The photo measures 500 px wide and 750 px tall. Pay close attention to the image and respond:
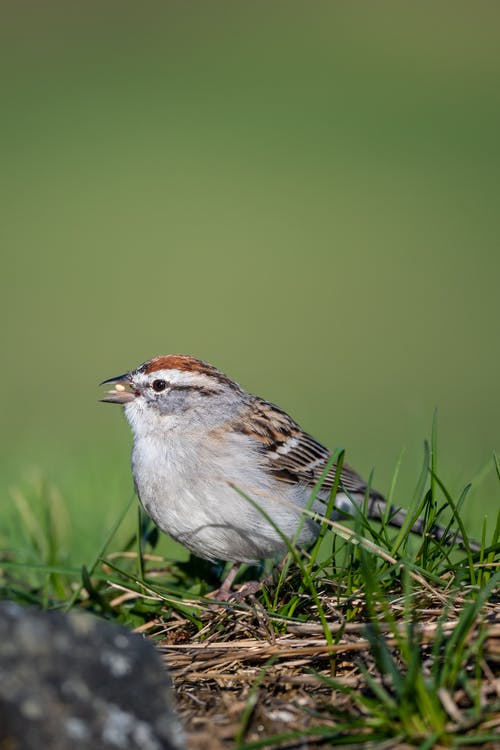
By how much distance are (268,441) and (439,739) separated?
2.70 m

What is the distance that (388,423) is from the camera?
1124 cm

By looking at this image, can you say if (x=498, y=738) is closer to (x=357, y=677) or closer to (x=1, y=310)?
(x=357, y=677)

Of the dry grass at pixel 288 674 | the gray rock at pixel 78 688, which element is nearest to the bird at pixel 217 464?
the dry grass at pixel 288 674

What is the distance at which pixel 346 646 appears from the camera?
3361 mm

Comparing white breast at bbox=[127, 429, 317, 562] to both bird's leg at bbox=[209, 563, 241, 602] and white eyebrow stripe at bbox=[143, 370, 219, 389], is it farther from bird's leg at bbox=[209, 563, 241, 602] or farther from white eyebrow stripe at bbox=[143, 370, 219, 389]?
white eyebrow stripe at bbox=[143, 370, 219, 389]

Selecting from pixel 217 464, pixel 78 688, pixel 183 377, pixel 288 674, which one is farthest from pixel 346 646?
pixel 183 377

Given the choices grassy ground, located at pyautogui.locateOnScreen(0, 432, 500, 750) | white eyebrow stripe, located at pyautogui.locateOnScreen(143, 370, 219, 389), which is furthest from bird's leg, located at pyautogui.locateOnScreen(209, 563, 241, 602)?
white eyebrow stripe, located at pyautogui.locateOnScreen(143, 370, 219, 389)

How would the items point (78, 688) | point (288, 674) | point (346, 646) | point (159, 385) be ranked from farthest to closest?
point (159, 385) < point (288, 674) < point (346, 646) < point (78, 688)

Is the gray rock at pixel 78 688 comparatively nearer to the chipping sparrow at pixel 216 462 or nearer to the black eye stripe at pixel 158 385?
the chipping sparrow at pixel 216 462

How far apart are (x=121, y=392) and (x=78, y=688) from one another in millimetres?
2762

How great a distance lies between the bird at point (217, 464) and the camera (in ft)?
15.4

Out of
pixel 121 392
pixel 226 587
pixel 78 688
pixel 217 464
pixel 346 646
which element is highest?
pixel 121 392

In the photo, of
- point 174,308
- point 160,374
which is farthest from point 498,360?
point 160,374

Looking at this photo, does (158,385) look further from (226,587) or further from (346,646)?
(346,646)
